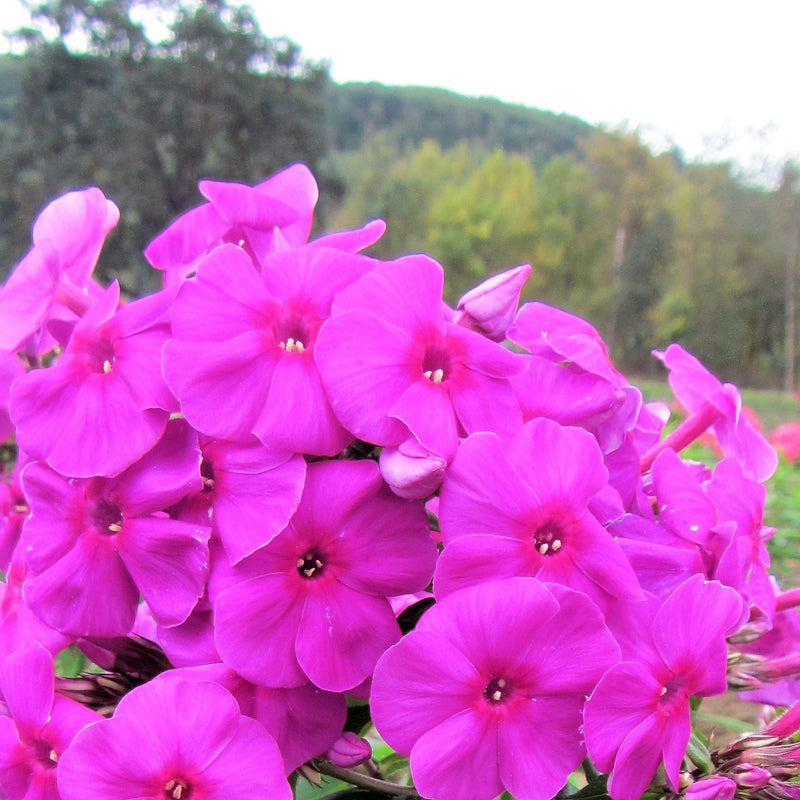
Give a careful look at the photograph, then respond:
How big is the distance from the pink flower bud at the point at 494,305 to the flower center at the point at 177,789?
1.24 feet

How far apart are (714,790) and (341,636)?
0.28 m

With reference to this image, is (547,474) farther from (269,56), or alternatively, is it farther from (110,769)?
(269,56)

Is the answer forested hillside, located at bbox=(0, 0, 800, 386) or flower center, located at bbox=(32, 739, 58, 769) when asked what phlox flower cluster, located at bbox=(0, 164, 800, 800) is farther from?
forested hillside, located at bbox=(0, 0, 800, 386)

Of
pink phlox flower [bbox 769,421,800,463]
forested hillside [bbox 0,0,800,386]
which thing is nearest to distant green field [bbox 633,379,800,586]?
pink phlox flower [bbox 769,421,800,463]

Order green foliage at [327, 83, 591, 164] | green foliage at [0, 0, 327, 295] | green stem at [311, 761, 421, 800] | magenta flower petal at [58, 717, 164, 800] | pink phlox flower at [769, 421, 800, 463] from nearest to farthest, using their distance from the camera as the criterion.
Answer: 1. magenta flower petal at [58, 717, 164, 800]
2. green stem at [311, 761, 421, 800]
3. pink phlox flower at [769, 421, 800, 463]
4. green foliage at [0, 0, 327, 295]
5. green foliage at [327, 83, 591, 164]

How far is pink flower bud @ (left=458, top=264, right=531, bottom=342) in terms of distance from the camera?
61cm

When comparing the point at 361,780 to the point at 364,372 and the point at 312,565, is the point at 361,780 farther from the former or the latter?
the point at 364,372

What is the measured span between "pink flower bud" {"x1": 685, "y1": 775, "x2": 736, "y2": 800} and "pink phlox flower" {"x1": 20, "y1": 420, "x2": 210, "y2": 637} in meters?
0.37

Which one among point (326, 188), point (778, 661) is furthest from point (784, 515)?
point (326, 188)

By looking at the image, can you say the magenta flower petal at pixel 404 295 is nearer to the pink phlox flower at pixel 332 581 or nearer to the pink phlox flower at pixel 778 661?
the pink phlox flower at pixel 332 581

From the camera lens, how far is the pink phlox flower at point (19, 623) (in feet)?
1.88

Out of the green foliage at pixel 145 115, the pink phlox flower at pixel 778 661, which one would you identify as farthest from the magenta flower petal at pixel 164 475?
the green foliage at pixel 145 115

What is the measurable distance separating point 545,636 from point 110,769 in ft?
0.93

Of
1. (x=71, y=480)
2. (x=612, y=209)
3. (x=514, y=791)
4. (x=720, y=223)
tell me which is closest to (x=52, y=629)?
(x=71, y=480)
